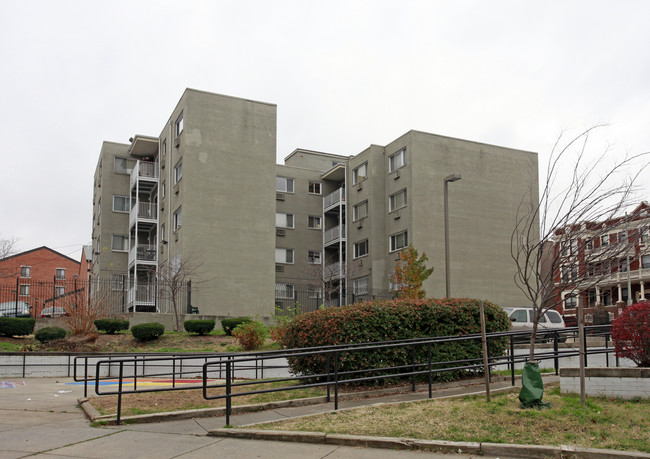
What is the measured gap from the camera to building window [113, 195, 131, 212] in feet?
155

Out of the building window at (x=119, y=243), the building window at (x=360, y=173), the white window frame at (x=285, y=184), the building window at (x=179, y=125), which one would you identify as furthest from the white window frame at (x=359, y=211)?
the building window at (x=119, y=243)

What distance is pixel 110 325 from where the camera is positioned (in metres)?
26.3

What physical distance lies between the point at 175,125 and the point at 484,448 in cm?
3634

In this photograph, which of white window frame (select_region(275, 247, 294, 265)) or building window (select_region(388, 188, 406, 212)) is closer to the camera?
building window (select_region(388, 188, 406, 212))

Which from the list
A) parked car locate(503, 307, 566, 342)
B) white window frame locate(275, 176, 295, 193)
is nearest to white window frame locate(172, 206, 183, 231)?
white window frame locate(275, 176, 295, 193)

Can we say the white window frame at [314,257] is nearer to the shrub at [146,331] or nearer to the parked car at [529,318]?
the parked car at [529,318]

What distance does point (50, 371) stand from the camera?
821 inches

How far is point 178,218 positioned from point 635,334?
31.5 m

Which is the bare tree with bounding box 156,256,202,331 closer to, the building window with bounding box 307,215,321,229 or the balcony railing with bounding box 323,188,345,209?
the balcony railing with bounding box 323,188,345,209

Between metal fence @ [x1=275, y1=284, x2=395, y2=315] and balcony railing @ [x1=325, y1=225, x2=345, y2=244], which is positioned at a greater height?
balcony railing @ [x1=325, y1=225, x2=345, y2=244]

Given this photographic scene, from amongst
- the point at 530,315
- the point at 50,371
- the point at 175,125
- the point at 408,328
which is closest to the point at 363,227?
the point at 175,125

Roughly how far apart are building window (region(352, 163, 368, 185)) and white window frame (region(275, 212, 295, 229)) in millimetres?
6013

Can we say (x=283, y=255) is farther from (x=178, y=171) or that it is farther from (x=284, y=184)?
(x=178, y=171)

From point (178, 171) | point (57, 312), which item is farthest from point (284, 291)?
point (57, 312)
